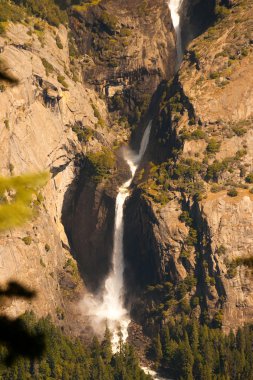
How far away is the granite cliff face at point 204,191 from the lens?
126438 mm

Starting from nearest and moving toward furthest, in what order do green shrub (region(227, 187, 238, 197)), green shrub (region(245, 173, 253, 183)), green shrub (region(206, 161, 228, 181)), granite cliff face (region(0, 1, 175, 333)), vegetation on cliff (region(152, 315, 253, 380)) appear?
vegetation on cliff (region(152, 315, 253, 380)), granite cliff face (region(0, 1, 175, 333)), green shrub (region(227, 187, 238, 197)), green shrub (region(245, 173, 253, 183)), green shrub (region(206, 161, 228, 181))

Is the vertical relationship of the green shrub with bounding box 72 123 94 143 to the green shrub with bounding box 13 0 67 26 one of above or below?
below

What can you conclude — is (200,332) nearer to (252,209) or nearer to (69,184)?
(252,209)

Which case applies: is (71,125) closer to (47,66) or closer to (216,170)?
(47,66)

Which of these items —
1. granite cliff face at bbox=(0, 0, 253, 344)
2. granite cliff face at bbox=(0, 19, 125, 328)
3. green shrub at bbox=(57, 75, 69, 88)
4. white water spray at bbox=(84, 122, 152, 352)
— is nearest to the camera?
granite cliff face at bbox=(0, 19, 125, 328)

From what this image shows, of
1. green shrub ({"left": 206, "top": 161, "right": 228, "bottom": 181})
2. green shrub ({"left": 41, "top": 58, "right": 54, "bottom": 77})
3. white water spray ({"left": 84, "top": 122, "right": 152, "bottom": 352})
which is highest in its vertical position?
green shrub ({"left": 41, "top": 58, "right": 54, "bottom": 77})

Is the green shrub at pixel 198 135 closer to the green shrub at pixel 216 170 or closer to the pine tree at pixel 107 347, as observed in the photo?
the green shrub at pixel 216 170

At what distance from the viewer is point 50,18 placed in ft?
488

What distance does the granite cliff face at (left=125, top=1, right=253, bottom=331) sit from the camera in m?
126

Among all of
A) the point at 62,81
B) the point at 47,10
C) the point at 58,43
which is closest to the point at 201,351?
the point at 62,81

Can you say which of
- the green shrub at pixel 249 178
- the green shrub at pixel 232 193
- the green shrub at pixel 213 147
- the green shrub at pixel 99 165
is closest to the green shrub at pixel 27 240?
the green shrub at pixel 99 165

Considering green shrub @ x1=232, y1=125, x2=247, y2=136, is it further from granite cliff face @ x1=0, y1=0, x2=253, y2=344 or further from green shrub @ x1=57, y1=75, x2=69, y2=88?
green shrub @ x1=57, y1=75, x2=69, y2=88

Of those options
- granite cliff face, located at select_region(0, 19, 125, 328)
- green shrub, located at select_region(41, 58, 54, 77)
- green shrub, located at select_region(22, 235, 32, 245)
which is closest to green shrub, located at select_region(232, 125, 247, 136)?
A: granite cliff face, located at select_region(0, 19, 125, 328)

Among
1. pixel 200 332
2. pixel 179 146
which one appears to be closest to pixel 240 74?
pixel 179 146
